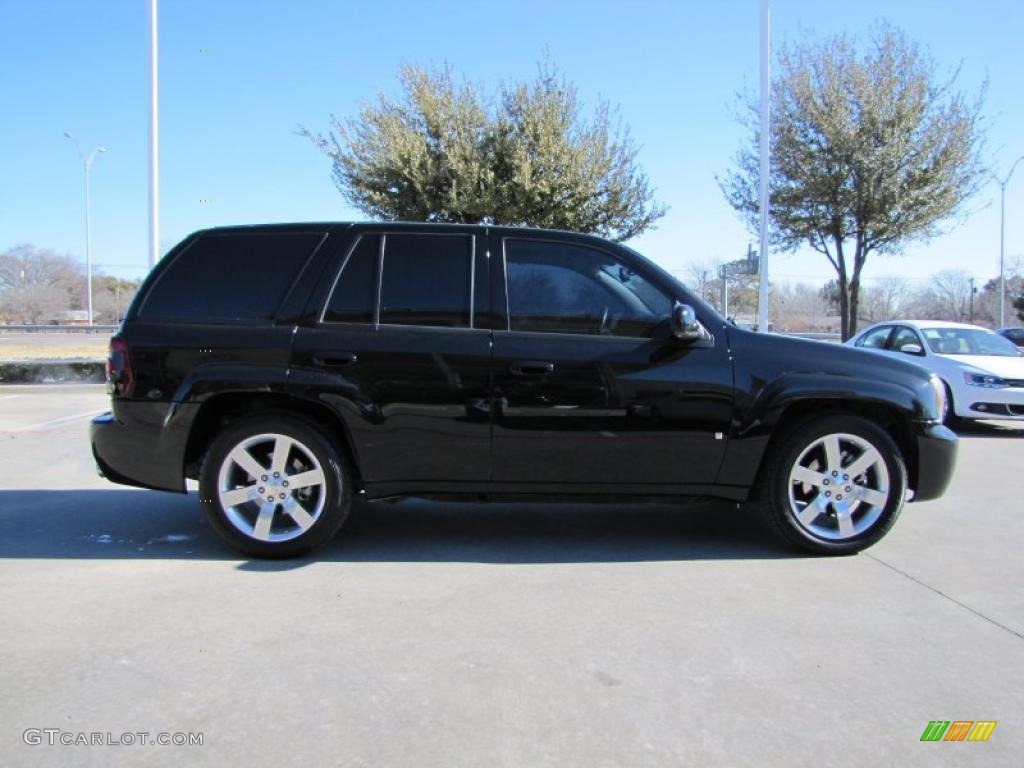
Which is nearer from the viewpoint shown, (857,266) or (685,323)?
(685,323)

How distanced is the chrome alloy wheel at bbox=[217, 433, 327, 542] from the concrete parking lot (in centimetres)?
25

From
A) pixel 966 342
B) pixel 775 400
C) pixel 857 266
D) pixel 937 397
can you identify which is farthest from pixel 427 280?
pixel 857 266

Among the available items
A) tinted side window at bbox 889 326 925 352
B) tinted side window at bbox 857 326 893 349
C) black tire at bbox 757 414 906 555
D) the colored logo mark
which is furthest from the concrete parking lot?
tinted side window at bbox 857 326 893 349

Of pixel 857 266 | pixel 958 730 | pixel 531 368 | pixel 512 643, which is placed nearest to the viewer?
pixel 958 730

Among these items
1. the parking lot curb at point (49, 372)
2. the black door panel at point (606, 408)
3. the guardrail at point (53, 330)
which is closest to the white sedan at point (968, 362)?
the black door panel at point (606, 408)

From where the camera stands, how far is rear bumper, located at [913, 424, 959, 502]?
4566mm

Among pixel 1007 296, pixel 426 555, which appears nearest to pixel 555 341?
pixel 426 555

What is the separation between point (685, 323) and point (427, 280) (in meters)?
1.52

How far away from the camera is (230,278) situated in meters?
4.56

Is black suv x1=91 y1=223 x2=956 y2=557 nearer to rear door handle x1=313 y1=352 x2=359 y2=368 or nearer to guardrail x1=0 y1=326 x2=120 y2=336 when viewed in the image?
rear door handle x1=313 y1=352 x2=359 y2=368

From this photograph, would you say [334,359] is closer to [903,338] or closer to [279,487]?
[279,487]

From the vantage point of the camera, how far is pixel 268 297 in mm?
4508

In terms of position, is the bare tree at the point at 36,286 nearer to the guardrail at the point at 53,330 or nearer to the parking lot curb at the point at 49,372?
the guardrail at the point at 53,330

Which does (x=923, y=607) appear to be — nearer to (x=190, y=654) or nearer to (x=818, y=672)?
(x=818, y=672)
